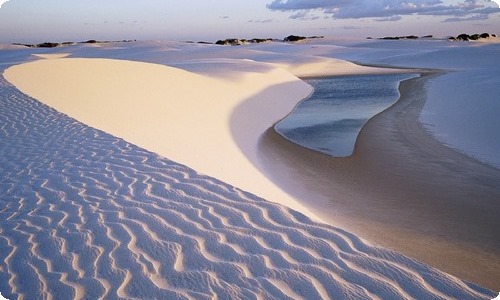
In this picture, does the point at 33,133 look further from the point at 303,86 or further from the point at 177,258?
the point at 303,86

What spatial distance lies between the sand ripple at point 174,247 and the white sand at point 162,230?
0.01 meters

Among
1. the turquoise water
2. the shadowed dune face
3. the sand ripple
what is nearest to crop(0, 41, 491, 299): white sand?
the sand ripple

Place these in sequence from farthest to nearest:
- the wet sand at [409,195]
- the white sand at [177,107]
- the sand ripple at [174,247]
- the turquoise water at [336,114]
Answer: the turquoise water at [336,114]
the white sand at [177,107]
the wet sand at [409,195]
the sand ripple at [174,247]

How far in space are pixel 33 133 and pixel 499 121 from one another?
10488mm

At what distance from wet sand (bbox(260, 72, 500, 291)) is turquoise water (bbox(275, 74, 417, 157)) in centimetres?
52

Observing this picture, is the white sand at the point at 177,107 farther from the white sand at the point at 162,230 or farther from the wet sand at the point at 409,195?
the wet sand at the point at 409,195

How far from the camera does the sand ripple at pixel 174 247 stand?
293cm

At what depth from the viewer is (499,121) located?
→ 11047 millimetres

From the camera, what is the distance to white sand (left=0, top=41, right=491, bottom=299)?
2.98m

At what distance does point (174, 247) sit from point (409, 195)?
418cm

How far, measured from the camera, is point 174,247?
11.5 ft

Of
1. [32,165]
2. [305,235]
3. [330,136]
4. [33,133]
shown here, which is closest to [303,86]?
[330,136]

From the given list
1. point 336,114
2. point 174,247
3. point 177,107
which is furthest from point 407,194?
point 336,114

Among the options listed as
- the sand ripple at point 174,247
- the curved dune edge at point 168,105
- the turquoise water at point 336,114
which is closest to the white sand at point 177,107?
the curved dune edge at point 168,105
